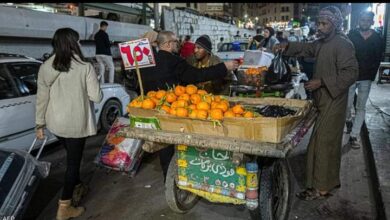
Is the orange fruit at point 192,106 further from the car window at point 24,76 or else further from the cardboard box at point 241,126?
the car window at point 24,76

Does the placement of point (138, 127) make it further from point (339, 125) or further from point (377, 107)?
point (377, 107)

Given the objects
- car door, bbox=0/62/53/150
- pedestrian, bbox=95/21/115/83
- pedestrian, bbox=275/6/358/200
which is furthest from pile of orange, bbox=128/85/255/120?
pedestrian, bbox=95/21/115/83

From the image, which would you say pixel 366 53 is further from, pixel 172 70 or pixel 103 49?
pixel 103 49

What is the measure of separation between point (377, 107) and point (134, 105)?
623cm

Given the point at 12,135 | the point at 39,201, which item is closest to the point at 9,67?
the point at 12,135

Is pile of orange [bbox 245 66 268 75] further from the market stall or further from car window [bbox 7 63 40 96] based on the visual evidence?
car window [bbox 7 63 40 96]

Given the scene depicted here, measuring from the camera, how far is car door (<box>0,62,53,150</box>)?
193 inches

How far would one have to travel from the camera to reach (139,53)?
3.78 metres

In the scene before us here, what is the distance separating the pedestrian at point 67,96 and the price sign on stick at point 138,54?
47 centimetres

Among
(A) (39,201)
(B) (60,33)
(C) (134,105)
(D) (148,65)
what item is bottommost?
(A) (39,201)

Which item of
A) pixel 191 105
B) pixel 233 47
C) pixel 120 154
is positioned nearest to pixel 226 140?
pixel 191 105

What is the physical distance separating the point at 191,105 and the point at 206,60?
1810 millimetres

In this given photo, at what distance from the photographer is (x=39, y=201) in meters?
4.21

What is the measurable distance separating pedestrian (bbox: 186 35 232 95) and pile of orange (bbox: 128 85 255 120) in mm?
1260
